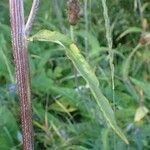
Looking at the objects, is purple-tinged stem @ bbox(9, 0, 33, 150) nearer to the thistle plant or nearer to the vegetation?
the thistle plant

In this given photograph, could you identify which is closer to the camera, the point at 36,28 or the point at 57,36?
the point at 57,36

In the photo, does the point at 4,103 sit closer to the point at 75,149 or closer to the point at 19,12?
the point at 75,149

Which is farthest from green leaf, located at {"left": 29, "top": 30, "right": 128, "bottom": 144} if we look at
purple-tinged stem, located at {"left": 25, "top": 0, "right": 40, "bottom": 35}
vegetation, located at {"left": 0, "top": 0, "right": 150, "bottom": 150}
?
vegetation, located at {"left": 0, "top": 0, "right": 150, "bottom": 150}

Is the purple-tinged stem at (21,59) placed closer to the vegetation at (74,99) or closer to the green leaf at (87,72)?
the green leaf at (87,72)

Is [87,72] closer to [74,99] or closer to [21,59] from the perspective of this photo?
[21,59]

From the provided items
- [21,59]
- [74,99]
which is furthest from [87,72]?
[74,99]

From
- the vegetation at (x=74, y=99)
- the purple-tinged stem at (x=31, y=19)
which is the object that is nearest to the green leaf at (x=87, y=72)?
the purple-tinged stem at (x=31, y=19)

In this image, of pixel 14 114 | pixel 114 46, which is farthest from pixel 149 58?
pixel 14 114
